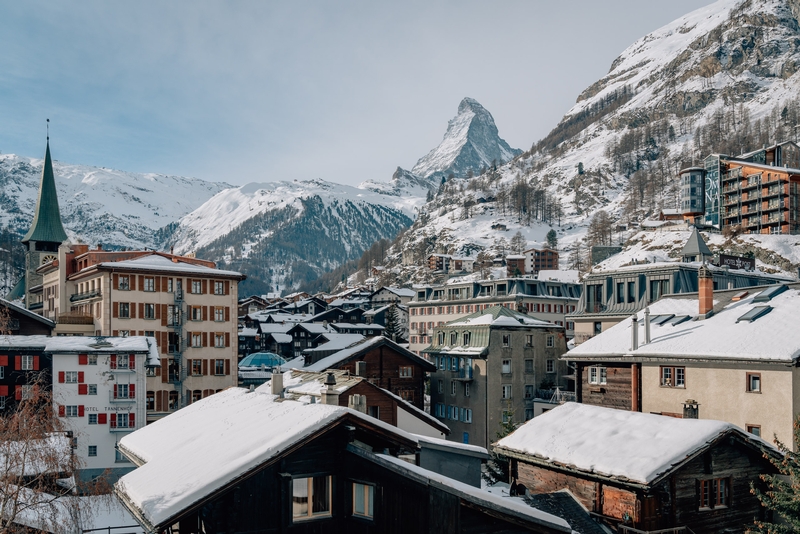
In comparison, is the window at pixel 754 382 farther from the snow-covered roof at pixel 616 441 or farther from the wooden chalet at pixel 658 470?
the snow-covered roof at pixel 616 441

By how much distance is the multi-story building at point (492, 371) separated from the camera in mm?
62000

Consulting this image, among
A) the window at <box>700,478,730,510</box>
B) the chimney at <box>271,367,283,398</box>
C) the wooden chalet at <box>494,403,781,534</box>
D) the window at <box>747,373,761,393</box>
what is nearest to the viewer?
the wooden chalet at <box>494,403,781,534</box>

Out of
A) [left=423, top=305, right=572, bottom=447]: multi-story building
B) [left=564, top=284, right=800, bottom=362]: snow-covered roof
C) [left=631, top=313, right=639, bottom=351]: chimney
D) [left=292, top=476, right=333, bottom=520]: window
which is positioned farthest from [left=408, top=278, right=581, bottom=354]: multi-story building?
[left=292, top=476, right=333, bottom=520]: window

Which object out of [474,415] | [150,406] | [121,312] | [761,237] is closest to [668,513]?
[474,415]

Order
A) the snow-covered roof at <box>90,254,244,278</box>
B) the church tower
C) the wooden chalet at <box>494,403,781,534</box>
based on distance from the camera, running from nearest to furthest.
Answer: the wooden chalet at <box>494,403,781,534</box>, the snow-covered roof at <box>90,254,244,278</box>, the church tower

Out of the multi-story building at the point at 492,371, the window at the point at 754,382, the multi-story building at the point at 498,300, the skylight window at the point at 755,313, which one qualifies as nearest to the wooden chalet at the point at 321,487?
the window at the point at 754,382

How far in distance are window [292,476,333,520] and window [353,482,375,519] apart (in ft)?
2.35

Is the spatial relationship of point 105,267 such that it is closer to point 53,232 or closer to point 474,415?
point 474,415

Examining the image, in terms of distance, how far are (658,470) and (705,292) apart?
1867 cm

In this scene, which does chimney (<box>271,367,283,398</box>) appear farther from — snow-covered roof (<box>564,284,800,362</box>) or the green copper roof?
the green copper roof

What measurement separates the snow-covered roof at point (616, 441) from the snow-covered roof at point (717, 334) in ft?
23.9

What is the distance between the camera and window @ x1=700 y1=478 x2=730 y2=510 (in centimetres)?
2412

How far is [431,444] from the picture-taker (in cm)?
2645

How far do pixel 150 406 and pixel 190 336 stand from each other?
312 inches
